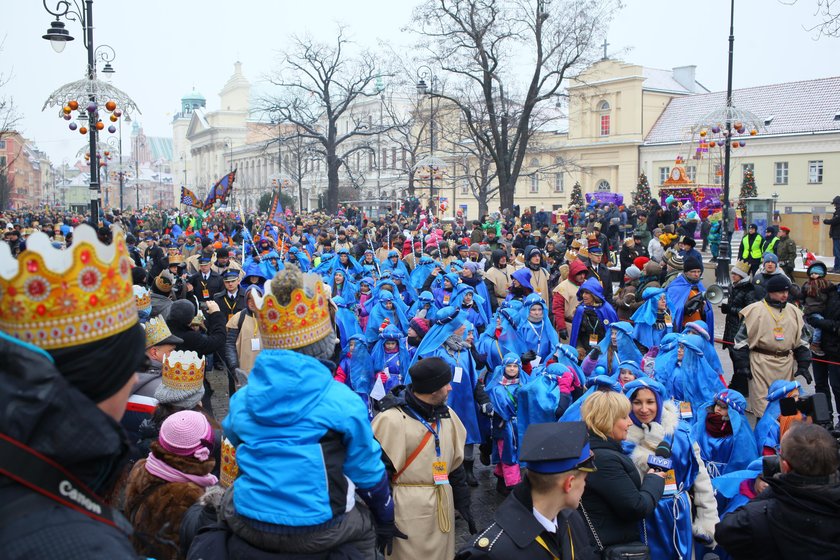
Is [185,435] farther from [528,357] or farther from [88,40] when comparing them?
[88,40]

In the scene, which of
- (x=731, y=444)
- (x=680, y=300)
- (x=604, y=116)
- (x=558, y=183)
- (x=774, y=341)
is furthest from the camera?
(x=558, y=183)

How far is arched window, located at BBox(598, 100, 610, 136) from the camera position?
61.0 metres

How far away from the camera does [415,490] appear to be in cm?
480

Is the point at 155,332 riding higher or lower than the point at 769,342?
higher

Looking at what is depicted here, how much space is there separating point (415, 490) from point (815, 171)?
49.5 meters

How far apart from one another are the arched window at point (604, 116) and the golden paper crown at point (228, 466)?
60316 millimetres

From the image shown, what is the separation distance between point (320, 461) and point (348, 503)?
27 centimetres

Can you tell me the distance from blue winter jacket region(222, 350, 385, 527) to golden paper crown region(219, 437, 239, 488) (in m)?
0.77

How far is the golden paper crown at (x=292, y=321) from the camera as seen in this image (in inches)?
131

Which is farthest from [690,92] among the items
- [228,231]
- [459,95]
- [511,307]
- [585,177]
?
[511,307]

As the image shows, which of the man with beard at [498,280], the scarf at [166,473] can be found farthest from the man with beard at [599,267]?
the scarf at [166,473]

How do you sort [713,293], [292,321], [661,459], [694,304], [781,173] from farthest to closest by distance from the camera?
1. [781,173]
2. [713,293]
3. [694,304]
4. [661,459]
5. [292,321]

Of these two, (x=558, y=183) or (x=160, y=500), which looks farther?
(x=558, y=183)

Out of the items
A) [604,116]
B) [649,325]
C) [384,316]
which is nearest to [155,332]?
[384,316]
